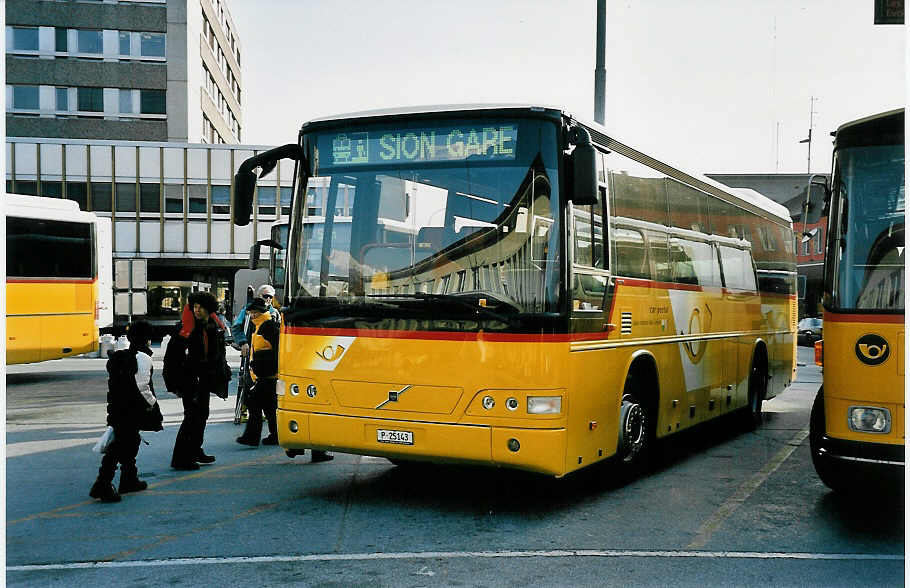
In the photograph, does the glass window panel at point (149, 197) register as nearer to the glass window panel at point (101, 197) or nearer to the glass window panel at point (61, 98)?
the glass window panel at point (101, 197)

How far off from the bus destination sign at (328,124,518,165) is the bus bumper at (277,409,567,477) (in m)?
2.10

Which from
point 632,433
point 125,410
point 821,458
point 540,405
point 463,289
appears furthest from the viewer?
point 632,433

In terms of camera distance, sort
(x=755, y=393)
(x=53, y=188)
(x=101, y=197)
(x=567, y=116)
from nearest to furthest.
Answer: (x=567, y=116)
(x=755, y=393)
(x=53, y=188)
(x=101, y=197)

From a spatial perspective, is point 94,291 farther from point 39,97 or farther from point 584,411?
point 39,97

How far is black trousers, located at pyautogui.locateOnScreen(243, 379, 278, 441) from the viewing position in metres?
10.9

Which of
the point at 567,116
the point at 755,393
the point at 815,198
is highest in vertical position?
the point at 567,116

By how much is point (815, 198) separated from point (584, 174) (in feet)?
7.43

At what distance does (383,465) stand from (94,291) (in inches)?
478

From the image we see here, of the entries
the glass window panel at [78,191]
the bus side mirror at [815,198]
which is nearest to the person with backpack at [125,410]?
the bus side mirror at [815,198]

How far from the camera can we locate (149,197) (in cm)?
4200

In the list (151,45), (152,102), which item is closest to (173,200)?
(152,102)

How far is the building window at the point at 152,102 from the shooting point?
5647 centimetres

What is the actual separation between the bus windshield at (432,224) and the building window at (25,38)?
53972 millimetres

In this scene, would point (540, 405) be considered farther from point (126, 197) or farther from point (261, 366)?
point (126, 197)
